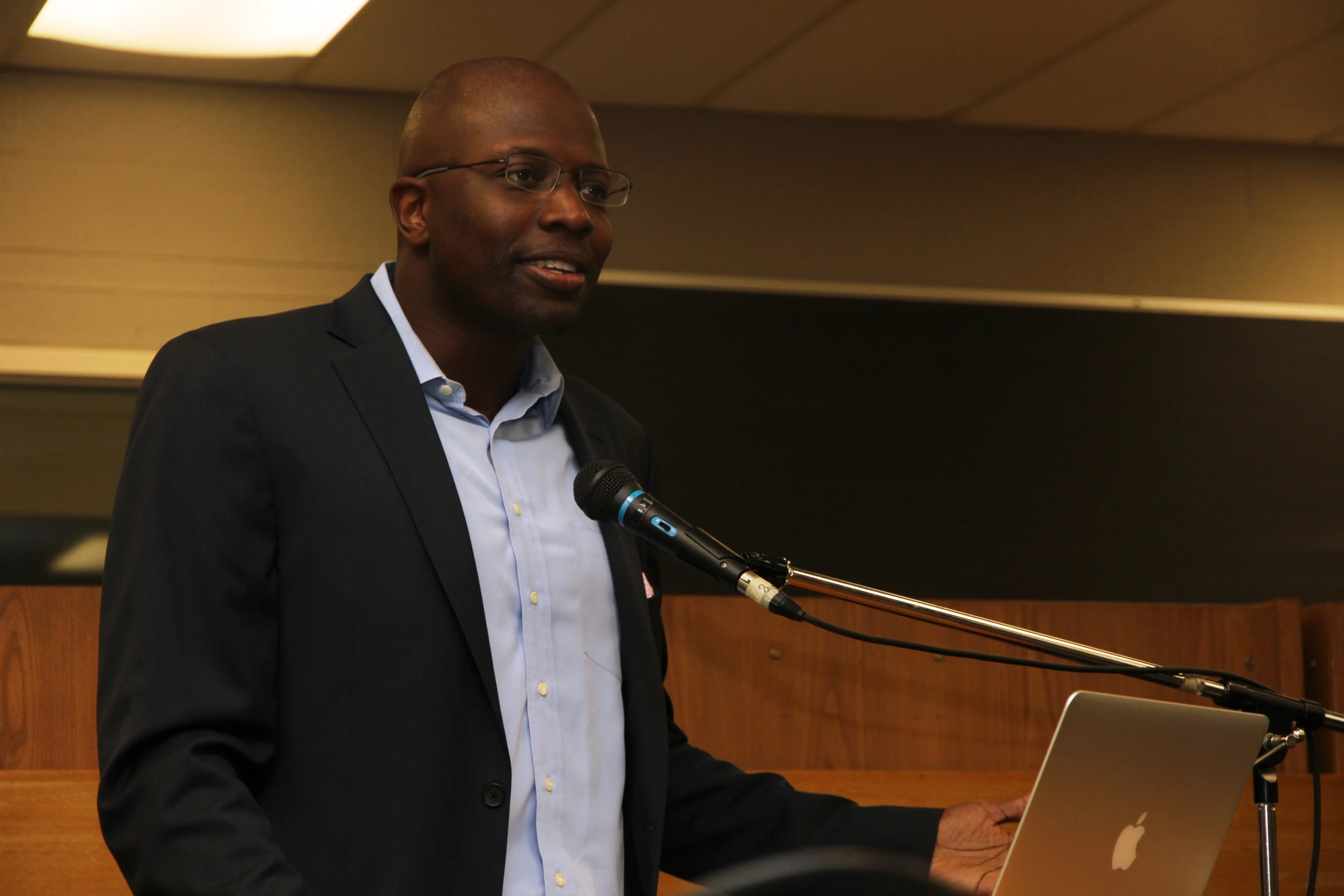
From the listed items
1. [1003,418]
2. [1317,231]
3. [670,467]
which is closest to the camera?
[670,467]

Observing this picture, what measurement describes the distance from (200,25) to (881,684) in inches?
98.9

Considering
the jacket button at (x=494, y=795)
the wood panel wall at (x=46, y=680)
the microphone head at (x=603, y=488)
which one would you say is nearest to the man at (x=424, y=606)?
the jacket button at (x=494, y=795)

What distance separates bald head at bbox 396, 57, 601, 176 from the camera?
1.53m

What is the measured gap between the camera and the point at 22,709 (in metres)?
2.18

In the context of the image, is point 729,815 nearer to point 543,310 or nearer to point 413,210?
point 543,310

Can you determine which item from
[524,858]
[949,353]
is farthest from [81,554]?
[524,858]

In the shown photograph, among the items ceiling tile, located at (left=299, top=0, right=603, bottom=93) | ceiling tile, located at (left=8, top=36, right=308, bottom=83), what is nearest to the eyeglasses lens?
ceiling tile, located at (left=299, top=0, right=603, bottom=93)

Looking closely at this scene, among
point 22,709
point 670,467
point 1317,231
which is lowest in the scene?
point 22,709

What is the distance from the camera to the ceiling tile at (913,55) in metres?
3.63

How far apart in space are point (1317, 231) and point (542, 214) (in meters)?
3.94

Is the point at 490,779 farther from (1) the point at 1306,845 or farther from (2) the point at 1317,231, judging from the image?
(2) the point at 1317,231

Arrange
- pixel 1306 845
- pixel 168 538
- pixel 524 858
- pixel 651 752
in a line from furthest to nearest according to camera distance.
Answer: pixel 1306 845, pixel 651 752, pixel 524 858, pixel 168 538

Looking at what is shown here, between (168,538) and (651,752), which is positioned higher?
(168,538)

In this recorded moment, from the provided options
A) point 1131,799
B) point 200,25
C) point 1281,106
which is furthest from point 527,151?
point 1281,106
